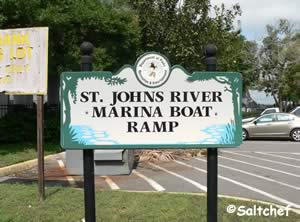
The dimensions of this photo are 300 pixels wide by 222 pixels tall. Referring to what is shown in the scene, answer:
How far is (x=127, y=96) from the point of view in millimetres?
4812

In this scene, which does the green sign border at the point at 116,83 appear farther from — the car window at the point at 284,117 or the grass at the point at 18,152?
the car window at the point at 284,117

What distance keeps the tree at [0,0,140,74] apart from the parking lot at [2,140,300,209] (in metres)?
3.98

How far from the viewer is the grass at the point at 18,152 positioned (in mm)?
13016

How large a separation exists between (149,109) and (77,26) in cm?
1216

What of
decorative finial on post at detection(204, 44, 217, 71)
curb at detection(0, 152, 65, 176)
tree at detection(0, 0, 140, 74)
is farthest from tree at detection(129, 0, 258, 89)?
decorative finial on post at detection(204, 44, 217, 71)

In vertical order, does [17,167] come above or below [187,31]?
below

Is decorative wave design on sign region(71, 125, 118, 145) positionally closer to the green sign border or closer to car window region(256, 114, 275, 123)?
the green sign border

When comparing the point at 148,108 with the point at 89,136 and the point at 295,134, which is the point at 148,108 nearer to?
the point at 89,136

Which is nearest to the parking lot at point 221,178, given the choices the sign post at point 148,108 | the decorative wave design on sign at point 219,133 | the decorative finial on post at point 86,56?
the decorative wave design on sign at point 219,133

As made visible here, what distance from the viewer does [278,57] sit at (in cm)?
5344

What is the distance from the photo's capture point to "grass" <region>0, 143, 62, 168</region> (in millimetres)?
13016

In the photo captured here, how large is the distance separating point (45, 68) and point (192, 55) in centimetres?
1018

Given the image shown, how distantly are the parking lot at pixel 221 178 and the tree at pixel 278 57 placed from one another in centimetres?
3954

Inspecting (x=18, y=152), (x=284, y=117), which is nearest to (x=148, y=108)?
(x=18, y=152)
